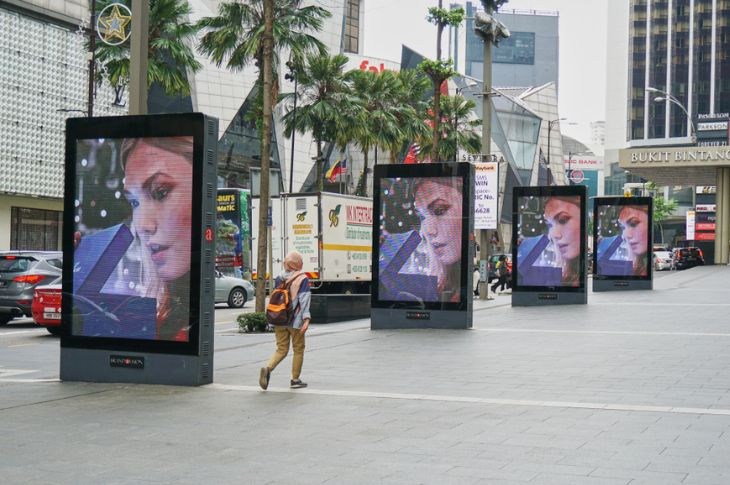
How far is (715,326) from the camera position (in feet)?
58.4

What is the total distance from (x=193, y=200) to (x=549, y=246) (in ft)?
52.8

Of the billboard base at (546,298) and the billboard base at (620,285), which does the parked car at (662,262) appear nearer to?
the billboard base at (620,285)

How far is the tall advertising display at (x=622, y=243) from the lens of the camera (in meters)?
31.5

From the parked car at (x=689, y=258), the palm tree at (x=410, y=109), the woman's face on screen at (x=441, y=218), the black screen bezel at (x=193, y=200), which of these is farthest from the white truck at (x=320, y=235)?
the parked car at (x=689, y=258)

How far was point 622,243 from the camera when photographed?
104 ft

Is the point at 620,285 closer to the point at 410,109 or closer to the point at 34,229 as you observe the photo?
the point at 410,109

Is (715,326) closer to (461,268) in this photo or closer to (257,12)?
(461,268)

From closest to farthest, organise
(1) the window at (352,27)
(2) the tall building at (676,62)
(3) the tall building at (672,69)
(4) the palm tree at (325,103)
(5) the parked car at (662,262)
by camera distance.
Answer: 1. (4) the palm tree at (325,103)
2. (5) the parked car at (662,262)
3. (1) the window at (352,27)
4. (2) the tall building at (676,62)
5. (3) the tall building at (672,69)

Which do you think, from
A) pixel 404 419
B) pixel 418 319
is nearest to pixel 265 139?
pixel 418 319

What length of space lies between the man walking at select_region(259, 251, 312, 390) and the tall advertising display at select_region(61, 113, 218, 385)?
898 mm

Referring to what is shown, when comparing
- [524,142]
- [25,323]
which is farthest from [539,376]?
[524,142]

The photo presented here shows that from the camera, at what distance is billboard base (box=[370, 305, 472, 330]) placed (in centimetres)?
1819

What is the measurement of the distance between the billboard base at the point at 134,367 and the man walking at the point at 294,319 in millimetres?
832

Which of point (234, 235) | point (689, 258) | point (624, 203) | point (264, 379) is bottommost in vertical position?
point (264, 379)
